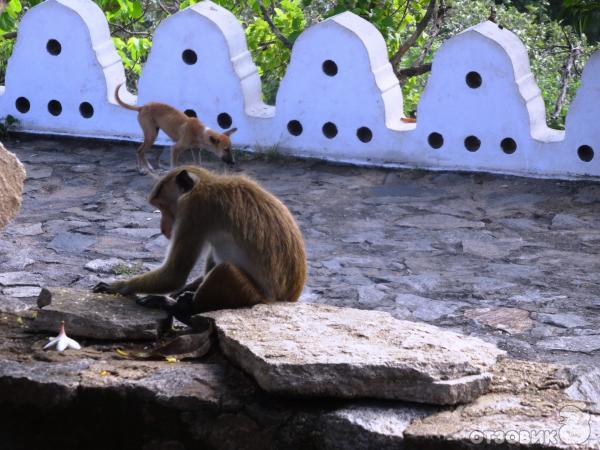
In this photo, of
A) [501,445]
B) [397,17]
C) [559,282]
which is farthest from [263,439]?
[397,17]

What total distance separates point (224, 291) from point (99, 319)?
583 mm

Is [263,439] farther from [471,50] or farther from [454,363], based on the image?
[471,50]

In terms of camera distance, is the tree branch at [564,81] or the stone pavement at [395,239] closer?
the stone pavement at [395,239]

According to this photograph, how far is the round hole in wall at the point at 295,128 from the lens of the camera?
10.1 meters

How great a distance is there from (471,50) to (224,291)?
501 cm

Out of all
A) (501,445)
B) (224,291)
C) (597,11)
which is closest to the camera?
(501,445)

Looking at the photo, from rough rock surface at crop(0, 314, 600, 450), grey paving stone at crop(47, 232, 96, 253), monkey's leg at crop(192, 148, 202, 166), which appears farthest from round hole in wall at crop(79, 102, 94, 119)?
rough rock surface at crop(0, 314, 600, 450)

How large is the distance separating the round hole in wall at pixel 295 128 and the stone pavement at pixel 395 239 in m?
0.27

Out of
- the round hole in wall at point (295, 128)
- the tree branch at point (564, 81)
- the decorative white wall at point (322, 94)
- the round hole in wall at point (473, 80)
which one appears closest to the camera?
the decorative white wall at point (322, 94)

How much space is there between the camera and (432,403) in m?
4.23

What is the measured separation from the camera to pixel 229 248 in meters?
5.23

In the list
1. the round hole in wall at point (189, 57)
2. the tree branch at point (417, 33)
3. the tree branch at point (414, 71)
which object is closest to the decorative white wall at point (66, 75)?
the round hole in wall at point (189, 57)

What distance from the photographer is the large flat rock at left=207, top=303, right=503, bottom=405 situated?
4.18 meters

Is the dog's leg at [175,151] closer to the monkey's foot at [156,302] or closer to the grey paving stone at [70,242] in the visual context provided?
the grey paving stone at [70,242]
